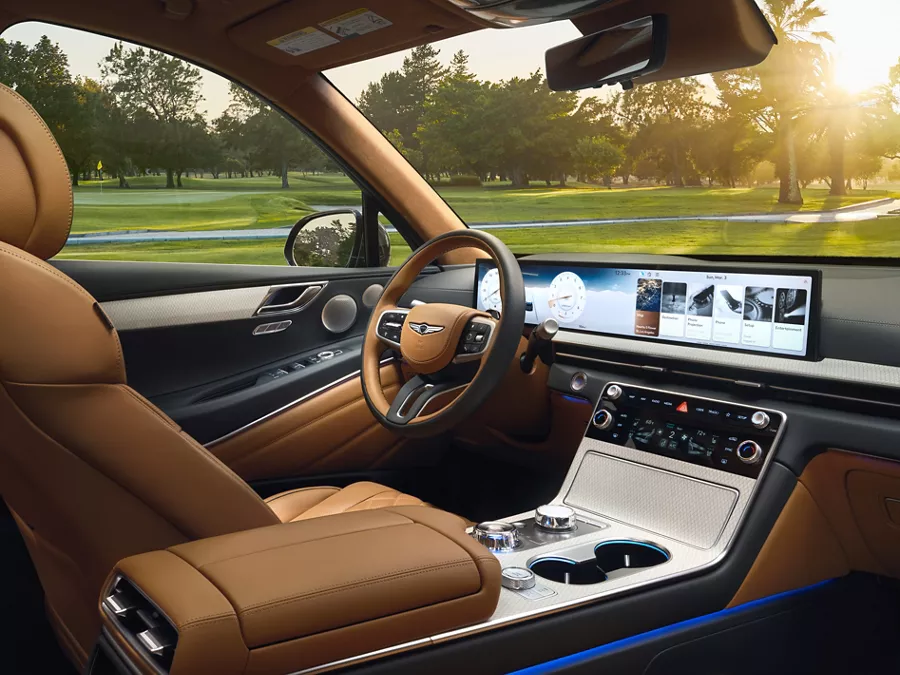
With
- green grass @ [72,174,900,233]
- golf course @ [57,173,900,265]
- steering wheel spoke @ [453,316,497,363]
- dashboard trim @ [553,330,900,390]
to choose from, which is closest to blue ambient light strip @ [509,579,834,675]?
dashboard trim @ [553,330,900,390]

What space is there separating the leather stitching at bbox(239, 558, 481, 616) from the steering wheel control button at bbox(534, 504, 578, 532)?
513 mm

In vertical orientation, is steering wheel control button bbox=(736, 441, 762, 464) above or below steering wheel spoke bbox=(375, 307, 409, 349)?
below

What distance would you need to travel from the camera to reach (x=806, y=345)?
1629 millimetres

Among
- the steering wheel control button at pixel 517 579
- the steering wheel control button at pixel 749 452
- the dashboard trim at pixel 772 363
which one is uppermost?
the dashboard trim at pixel 772 363

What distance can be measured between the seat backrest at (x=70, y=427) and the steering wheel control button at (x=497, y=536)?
0.52 meters

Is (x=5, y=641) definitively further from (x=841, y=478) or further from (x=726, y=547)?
(x=841, y=478)

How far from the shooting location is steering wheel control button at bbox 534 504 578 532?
1677 millimetres

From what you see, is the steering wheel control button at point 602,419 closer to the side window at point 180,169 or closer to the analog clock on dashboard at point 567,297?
the analog clock on dashboard at point 567,297

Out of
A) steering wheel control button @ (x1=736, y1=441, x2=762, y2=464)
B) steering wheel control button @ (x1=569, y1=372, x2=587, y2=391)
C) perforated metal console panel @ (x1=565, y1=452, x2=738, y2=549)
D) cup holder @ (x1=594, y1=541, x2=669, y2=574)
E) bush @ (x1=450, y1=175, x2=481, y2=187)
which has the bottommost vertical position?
cup holder @ (x1=594, y1=541, x2=669, y2=574)

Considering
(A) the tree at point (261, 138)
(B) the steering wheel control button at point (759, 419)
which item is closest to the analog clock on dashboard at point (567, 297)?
(B) the steering wheel control button at point (759, 419)

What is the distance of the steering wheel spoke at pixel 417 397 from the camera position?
181 cm

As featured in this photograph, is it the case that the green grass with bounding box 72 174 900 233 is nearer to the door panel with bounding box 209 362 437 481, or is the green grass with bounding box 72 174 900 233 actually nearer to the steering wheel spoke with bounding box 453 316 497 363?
the door panel with bounding box 209 362 437 481

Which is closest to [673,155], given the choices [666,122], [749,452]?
[666,122]

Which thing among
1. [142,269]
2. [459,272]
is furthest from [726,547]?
[142,269]
